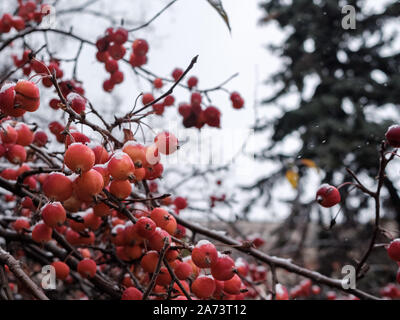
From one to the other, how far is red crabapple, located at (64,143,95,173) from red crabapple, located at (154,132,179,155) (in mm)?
262

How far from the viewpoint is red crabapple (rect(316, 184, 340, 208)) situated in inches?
48.0

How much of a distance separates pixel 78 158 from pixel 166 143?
0.30 meters

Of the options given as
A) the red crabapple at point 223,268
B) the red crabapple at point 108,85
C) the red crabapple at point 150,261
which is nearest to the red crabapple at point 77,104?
the red crabapple at point 150,261

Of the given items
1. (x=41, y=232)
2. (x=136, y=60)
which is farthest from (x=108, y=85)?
(x=41, y=232)

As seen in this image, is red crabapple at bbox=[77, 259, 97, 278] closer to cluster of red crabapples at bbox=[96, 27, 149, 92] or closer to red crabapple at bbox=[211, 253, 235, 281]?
red crabapple at bbox=[211, 253, 235, 281]

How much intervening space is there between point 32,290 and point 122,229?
474 mm

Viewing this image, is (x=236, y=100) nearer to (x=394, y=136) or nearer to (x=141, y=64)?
(x=141, y=64)

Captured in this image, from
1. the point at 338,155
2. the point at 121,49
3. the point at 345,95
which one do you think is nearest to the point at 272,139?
the point at 345,95

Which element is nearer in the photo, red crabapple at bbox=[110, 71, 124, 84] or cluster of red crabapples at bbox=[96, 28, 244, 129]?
cluster of red crabapples at bbox=[96, 28, 244, 129]

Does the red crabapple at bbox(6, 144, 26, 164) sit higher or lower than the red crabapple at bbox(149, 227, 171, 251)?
higher

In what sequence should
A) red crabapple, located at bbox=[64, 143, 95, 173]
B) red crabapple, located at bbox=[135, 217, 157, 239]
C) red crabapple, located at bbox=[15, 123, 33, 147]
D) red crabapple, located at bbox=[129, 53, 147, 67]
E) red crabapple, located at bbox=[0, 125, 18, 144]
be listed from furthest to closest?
red crabapple, located at bbox=[129, 53, 147, 67] → red crabapple, located at bbox=[15, 123, 33, 147] → red crabapple, located at bbox=[0, 125, 18, 144] → red crabapple, located at bbox=[135, 217, 157, 239] → red crabapple, located at bbox=[64, 143, 95, 173]

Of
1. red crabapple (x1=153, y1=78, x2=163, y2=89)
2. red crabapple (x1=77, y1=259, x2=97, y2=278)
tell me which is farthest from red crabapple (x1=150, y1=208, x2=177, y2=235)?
red crabapple (x1=153, y1=78, x2=163, y2=89)

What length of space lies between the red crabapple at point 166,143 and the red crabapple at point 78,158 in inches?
10.3
